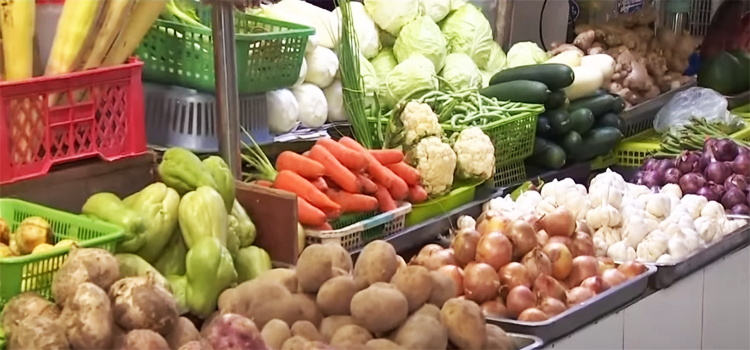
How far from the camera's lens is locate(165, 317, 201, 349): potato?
2195 mm

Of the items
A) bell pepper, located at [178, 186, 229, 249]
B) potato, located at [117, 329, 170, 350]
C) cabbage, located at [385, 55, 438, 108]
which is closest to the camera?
potato, located at [117, 329, 170, 350]

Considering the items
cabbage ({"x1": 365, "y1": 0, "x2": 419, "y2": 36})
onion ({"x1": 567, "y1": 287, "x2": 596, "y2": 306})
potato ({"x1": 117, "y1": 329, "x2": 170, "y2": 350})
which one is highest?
cabbage ({"x1": 365, "y1": 0, "x2": 419, "y2": 36})

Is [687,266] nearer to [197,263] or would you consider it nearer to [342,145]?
[342,145]

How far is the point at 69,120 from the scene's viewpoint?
8.70 feet

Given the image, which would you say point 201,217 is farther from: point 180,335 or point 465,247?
point 465,247

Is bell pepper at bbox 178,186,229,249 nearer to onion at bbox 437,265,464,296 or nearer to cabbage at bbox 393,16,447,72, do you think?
onion at bbox 437,265,464,296

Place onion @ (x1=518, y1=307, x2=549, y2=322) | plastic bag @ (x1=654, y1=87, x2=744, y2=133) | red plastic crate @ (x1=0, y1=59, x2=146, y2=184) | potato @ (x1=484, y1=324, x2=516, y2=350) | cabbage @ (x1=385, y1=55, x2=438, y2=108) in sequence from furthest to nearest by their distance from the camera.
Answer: plastic bag @ (x1=654, y1=87, x2=744, y2=133) → cabbage @ (x1=385, y1=55, x2=438, y2=108) → onion @ (x1=518, y1=307, x2=549, y2=322) → red plastic crate @ (x1=0, y1=59, x2=146, y2=184) → potato @ (x1=484, y1=324, x2=516, y2=350)

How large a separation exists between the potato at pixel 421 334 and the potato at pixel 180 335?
0.44 metres

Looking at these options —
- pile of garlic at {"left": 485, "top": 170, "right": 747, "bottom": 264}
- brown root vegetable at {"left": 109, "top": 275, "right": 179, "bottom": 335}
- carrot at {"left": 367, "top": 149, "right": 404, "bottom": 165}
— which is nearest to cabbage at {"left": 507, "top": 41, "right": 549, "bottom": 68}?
pile of garlic at {"left": 485, "top": 170, "right": 747, "bottom": 264}

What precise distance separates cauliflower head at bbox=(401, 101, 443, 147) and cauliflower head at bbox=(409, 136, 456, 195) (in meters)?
0.06

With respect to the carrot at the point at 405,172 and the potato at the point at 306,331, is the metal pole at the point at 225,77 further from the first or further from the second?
the potato at the point at 306,331

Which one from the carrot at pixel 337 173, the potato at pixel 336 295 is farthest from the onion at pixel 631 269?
the potato at pixel 336 295

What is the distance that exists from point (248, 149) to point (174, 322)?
3.86ft

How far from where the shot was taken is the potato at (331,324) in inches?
90.9
